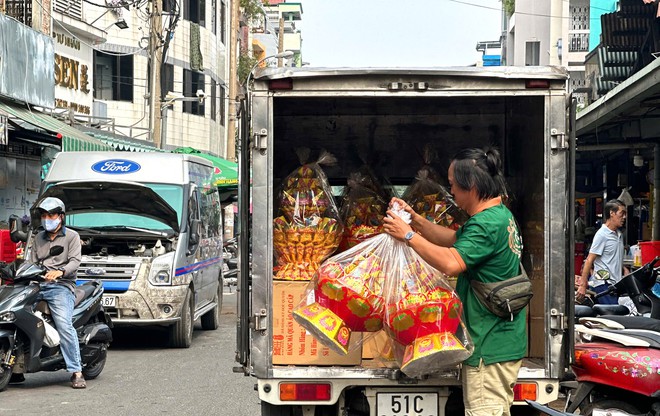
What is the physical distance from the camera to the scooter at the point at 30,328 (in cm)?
907

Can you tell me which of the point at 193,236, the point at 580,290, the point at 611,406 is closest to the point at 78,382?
the point at 193,236

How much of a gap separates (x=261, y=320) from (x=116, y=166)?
26.3 ft

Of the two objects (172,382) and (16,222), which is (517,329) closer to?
(172,382)

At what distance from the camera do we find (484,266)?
5.23 m

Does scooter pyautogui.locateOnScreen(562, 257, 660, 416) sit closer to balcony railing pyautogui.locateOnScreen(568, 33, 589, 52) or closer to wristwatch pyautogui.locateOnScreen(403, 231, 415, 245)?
wristwatch pyautogui.locateOnScreen(403, 231, 415, 245)

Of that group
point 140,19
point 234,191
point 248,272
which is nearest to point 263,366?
point 248,272

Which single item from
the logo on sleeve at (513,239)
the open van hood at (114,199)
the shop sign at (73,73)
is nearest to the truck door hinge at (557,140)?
the logo on sleeve at (513,239)

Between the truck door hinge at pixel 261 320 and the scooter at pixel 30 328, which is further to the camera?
the scooter at pixel 30 328

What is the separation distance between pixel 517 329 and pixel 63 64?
23669mm

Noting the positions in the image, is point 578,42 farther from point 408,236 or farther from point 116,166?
point 408,236

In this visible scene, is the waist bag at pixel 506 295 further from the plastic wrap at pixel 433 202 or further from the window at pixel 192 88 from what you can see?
the window at pixel 192 88

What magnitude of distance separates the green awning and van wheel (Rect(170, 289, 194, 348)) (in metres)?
5.50

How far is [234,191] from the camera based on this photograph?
25.9m

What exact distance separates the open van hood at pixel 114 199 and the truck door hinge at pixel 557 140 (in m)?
8.19
